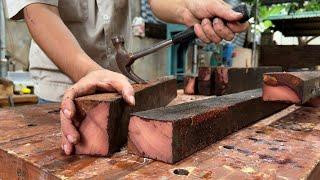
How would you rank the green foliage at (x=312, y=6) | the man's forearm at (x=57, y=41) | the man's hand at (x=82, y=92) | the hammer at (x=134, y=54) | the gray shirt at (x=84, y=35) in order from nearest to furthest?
the man's hand at (x=82, y=92), the man's forearm at (x=57, y=41), the hammer at (x=134, y=54), the gray shirt at (x=84, y=35), the green foliage at (x=312, y=6)

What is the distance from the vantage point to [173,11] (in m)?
1.37

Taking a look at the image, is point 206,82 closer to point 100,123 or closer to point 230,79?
point 230,79

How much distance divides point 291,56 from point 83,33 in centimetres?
351

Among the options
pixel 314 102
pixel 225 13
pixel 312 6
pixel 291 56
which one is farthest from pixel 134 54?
pixel 312 6

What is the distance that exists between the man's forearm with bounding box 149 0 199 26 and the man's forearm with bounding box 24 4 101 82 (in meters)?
0.46

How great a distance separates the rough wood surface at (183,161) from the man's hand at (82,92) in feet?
0.13

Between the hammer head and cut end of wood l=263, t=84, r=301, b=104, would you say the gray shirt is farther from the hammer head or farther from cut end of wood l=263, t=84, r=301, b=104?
cut end of wood l=263, t=84, r=301, b=104

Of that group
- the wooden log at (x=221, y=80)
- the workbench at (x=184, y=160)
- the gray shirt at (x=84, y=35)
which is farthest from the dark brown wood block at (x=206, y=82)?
the workbench at (x=184, y=160)

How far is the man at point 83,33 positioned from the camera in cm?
82

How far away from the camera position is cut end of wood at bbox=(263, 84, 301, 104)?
104 cm

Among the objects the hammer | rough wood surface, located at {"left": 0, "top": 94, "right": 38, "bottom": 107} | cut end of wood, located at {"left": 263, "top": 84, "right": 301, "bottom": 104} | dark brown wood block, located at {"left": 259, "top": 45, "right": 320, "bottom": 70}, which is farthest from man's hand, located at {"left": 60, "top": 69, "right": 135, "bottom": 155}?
dark brown wood block, located at {"left": 259, "top": 45, "right": 320, "bottom": 70}

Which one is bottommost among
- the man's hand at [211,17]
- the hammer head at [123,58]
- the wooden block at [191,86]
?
the wooden block at [191,86]

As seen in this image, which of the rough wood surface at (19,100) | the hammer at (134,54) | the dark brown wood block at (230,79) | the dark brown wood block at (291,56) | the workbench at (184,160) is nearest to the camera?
the workbench at (184,160)

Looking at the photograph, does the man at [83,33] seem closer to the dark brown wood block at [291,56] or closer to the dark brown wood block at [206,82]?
the dark brown wood block at [206,82]
